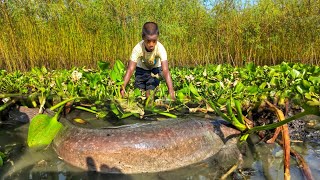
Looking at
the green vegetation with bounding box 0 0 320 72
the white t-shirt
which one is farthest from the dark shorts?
the green vegetation with bounding box 0 0 320 72

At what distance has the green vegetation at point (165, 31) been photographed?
291 inches

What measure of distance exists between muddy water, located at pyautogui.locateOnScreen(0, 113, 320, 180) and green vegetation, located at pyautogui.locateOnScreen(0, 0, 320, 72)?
5592mm

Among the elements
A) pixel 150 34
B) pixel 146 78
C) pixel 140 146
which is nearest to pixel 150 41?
pixel 150 34

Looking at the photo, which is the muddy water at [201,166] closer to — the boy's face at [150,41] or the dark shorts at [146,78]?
the boy's face at [150,41]

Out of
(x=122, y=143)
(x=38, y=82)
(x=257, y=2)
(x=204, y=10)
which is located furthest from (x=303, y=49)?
(x=122, y=143)

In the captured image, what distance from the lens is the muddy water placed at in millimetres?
1848

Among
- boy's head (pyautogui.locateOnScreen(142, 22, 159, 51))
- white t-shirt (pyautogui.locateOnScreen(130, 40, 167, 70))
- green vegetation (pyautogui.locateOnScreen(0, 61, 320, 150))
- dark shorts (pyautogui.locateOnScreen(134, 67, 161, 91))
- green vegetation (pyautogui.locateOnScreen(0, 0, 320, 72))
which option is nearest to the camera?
green vegetation (pyautogui.locateOnScreen(0, 61, 320, 150))

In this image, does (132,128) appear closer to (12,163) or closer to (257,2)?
(12,163)

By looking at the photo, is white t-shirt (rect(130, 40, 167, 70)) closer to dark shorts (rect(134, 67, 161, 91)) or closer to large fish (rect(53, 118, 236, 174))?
dark shorts (rect(134, 67, 161, 91))

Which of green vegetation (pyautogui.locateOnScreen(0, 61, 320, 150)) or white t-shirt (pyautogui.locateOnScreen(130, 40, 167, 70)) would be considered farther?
white t-shirt (pyautogui.locateOnScreen(130, 40, 167, 70))

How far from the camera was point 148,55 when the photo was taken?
141 inches

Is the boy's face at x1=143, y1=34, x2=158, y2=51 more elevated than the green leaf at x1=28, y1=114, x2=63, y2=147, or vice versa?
the boy's face at x1=143, y1=34, x2=158, y2=51

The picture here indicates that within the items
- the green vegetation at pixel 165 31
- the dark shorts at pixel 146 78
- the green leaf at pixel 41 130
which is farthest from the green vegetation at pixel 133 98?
the green vegetation at pixel 165 31

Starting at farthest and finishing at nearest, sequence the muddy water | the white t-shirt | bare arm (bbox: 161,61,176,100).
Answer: the white t-shirt < bare arm (bbox: 161,61,176,100) < the muddy water
